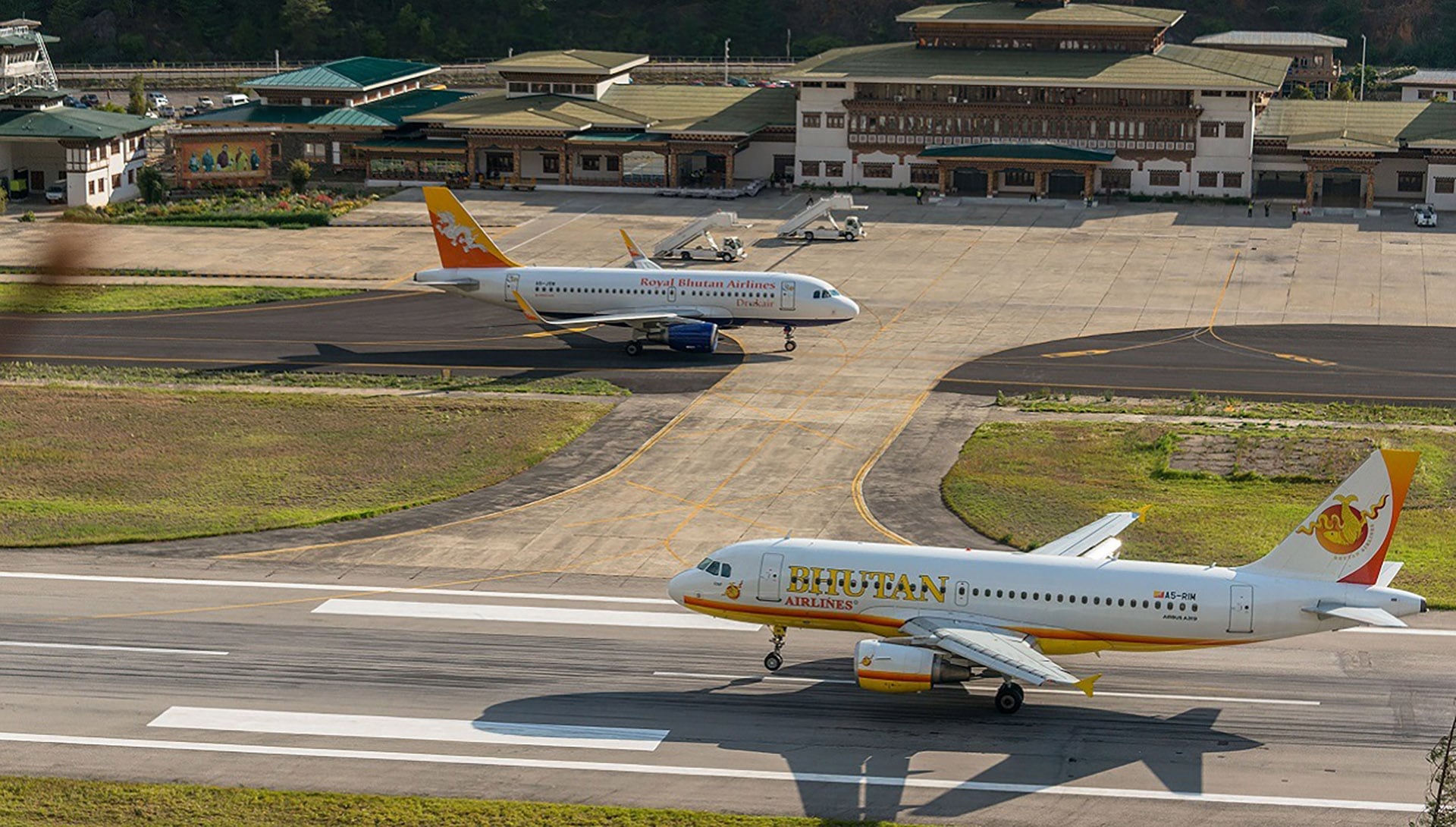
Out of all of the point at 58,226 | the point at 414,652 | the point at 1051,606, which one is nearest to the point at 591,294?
the point at 414,652

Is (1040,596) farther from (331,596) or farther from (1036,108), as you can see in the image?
(1036,108)

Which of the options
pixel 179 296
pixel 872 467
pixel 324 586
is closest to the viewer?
pixel 324 586

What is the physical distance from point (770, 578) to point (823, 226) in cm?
8739

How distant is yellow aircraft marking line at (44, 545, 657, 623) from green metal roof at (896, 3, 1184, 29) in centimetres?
10326

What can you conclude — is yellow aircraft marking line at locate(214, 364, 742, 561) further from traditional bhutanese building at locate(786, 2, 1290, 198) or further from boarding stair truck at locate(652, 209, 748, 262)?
traditional bhutanese building at locate(786, 2, 1290, 198)

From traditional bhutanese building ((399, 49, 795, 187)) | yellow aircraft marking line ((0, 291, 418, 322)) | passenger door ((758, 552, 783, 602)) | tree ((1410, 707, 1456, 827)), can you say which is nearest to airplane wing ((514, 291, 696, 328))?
yellow aircraft marking line ((0, 291, 418, 322))

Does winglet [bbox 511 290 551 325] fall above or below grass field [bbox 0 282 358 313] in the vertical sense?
above

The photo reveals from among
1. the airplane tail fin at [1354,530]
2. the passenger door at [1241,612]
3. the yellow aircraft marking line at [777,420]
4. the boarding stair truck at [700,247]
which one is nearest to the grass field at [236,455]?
the yellow aircraft marking line at [777,420]

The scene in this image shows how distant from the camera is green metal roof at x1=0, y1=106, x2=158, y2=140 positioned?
14625cm

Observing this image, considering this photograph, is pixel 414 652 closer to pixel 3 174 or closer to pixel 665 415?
pixel 665 415

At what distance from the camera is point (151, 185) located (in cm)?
14650

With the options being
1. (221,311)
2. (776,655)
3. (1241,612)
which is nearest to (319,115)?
(221,311)

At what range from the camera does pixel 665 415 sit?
281 feet

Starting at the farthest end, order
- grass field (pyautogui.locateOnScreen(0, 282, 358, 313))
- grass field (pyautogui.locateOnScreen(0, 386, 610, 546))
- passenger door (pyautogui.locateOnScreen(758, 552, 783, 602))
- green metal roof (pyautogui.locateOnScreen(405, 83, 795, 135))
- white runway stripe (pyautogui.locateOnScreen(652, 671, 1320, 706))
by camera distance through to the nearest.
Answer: green metal roof (pyautogui.locateOnScreen(405, 83, 795, 135)), grass field (pyautogui.locateOnScreen(0, 282, 358, 313)), grass field (pyautogui.locateOnScreen(0, 386, 610, 546)), passenger door (pyautogui.locateOnScreen(758, 552, 783, 602)), white runway stripe (pyautogui.locateOnScreen(652, 671, 1320, 706))
